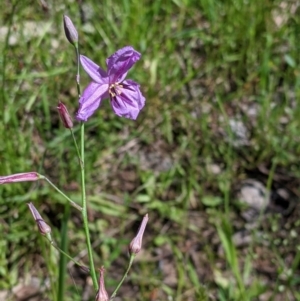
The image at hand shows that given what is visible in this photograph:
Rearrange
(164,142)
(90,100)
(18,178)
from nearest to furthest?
(18,178) < (90,100) < (164,142)

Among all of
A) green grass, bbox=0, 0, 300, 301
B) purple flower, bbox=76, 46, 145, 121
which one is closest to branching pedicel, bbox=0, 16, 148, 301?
purple flower, bbox=76, 46, 145, 121

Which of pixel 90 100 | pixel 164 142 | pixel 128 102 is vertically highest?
pixel 90 100

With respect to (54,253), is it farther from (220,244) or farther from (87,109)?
(87,109)

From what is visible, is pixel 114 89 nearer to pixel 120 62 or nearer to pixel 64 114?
pixel 120 62

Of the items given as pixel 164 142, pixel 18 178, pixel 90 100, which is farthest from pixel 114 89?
pixel 164 142

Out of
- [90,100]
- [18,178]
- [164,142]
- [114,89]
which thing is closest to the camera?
[18,178]

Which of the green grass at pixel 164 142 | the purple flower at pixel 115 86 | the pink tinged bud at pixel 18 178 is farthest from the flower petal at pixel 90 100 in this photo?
the green grass at pixel 164 142
